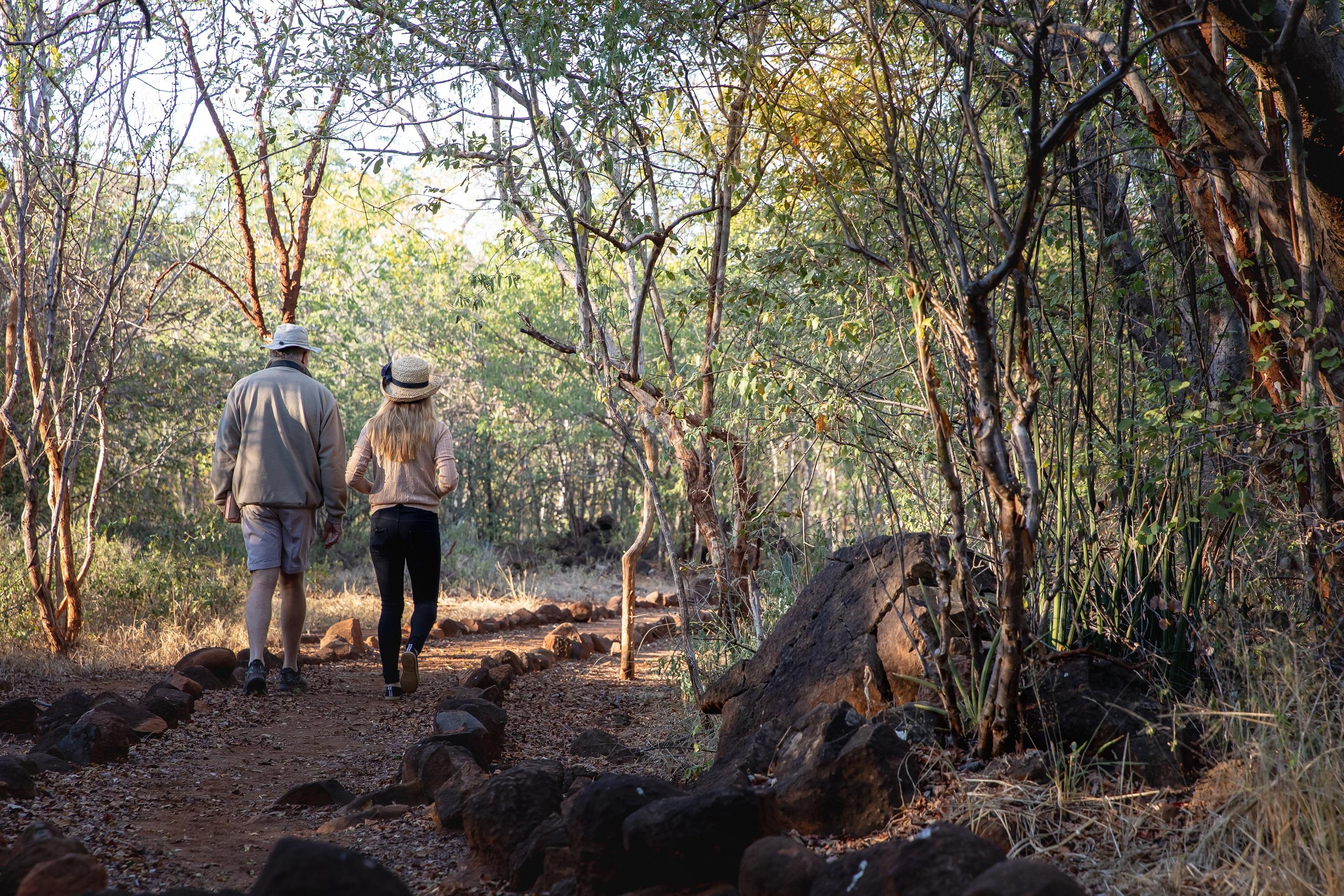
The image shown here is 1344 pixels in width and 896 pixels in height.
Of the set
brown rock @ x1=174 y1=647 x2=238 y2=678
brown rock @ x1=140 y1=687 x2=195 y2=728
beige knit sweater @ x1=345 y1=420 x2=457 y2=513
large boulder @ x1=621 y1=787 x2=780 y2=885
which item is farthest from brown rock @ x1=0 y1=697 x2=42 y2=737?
large boulder @ x1=621 y1=787 x2=780 y2=885

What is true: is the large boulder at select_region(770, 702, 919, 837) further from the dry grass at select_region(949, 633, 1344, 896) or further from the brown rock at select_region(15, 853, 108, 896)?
the brown rock at select_region(15, 853, 108, 896)

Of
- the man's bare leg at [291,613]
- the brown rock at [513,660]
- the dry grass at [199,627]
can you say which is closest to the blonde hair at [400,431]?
the man's bare leg at [291,613]

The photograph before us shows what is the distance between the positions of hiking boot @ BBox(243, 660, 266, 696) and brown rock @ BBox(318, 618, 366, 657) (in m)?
1.64

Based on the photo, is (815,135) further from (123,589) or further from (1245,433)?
(123,589)

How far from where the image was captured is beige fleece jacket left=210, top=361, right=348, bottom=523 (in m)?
5.14

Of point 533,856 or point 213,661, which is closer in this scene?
point 533,856

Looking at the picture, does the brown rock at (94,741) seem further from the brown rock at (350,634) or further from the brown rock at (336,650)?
the brown rock at (350,634)

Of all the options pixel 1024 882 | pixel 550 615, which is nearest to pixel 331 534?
pixel 1024 882

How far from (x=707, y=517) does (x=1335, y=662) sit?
334 centimetres

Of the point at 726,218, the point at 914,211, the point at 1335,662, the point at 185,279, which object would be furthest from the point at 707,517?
the point at 185,279

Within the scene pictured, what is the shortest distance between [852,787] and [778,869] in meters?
0.55

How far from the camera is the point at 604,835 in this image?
89.3 inches

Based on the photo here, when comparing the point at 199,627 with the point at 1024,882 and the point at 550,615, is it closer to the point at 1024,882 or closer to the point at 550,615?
the point at 550,615

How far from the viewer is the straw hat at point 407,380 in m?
5.29
